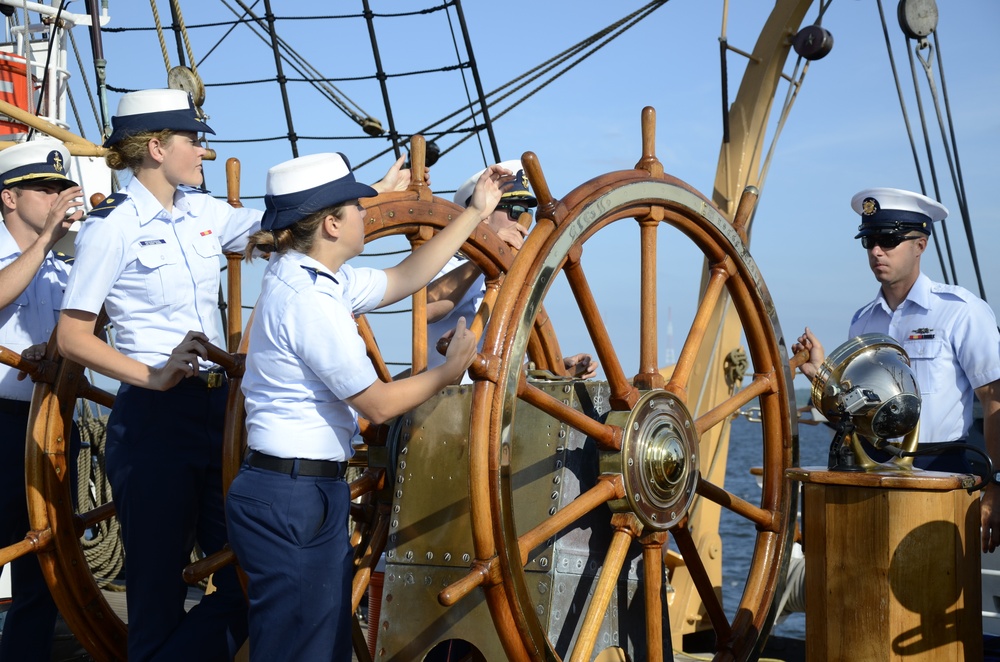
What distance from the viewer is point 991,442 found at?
2814 mm

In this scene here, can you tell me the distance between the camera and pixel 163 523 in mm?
2479

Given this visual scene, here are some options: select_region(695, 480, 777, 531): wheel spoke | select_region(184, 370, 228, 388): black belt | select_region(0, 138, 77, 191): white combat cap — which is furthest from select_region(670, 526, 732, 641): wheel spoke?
select_region(0, 138, 77, 191): white combat cap

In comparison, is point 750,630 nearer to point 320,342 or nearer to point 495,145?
point 320,342

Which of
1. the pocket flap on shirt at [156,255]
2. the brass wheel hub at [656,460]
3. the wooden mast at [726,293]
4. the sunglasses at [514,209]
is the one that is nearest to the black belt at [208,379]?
the pocket flap on shirt at [156,255]

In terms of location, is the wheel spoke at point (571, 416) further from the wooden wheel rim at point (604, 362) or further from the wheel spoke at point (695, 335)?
the wheel spoke at point (695, 335)

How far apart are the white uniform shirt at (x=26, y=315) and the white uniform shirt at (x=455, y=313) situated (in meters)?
0.95

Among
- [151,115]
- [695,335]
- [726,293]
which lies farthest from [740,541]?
[151,115]

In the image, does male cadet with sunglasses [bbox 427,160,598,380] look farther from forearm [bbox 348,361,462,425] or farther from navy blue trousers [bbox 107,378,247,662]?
forearm [bbox 348,361,462,425]

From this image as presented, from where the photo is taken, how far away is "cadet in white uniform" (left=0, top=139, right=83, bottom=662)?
8.87 feet

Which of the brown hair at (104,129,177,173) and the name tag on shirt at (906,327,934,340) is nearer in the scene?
the brown hair at (104,129,177,173)

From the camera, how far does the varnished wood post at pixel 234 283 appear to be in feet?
8.70

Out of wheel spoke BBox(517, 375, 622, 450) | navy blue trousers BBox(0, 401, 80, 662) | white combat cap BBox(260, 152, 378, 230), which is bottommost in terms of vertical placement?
navy blue trousers BBox(0, 401, 80, 662)

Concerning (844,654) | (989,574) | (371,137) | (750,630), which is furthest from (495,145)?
(844,654)

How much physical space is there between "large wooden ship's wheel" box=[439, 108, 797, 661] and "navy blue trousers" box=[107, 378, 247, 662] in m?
0.68
